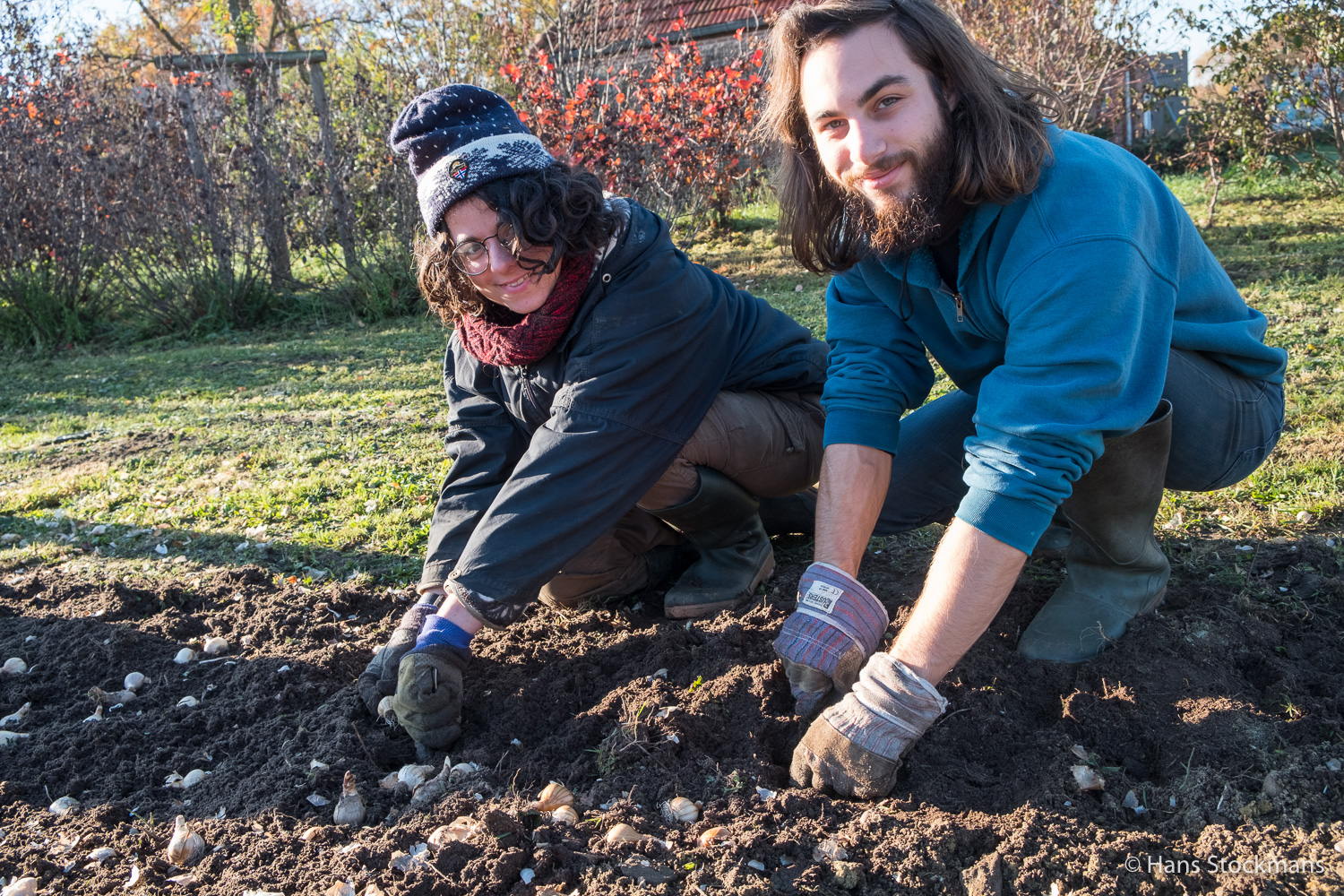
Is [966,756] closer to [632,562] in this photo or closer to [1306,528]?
[632,562]

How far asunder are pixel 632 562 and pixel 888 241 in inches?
47.6

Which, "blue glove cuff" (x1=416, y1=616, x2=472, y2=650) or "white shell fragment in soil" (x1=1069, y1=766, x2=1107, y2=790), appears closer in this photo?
"white shell fragment in soil" (x1=1069, y1=766, x2=1107, y2=790)

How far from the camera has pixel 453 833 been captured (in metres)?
1.83

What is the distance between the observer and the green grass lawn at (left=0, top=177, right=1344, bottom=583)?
326cm

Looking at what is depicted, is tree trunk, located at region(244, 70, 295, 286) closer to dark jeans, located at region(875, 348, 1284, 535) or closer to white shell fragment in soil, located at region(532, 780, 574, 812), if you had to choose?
dark jeans, located at region(875, 348, 1284, 535)

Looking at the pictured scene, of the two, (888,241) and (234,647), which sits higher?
(888,241)

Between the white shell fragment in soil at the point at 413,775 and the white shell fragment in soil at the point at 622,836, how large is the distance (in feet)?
1.55

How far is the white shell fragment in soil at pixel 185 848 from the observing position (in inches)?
74.0

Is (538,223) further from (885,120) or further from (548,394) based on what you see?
(885,120)

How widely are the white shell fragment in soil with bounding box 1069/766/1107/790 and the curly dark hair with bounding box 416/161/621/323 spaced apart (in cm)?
149

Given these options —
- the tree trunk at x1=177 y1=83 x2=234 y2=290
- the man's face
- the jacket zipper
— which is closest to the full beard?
the man's face

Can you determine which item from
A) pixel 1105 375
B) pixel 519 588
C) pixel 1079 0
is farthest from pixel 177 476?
pixel 1079 0

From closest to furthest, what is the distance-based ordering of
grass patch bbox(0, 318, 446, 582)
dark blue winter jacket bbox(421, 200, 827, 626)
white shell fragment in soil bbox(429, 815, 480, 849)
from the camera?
white shell fragment in soil bbox(429, 815, 480, 849) < dark blue winter jacket bbox(421, 200, 827, 626) < grass patch bbox(0, 318, 446, 582)

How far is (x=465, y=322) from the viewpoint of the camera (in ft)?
8.18
